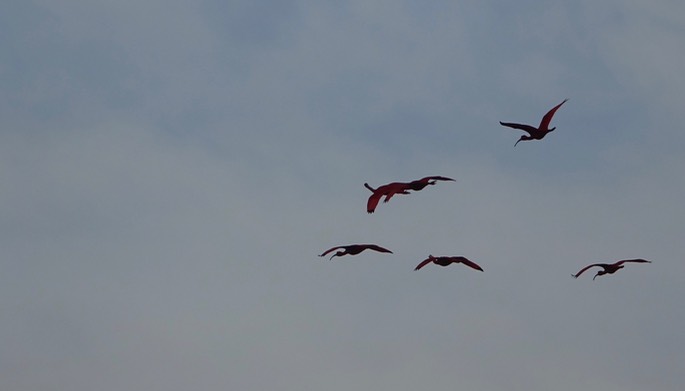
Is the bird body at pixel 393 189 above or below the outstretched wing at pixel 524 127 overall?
below

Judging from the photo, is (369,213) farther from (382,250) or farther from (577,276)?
(577,276)

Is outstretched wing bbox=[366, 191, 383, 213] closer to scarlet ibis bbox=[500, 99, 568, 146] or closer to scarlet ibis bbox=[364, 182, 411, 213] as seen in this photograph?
scarlet ibis bbox=[364, 182, 411, 213]

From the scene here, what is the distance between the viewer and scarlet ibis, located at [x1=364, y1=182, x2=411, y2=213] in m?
39.8

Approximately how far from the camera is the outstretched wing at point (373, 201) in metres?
39.5

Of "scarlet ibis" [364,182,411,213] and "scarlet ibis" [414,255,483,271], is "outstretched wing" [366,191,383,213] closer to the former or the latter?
"scarlet ibis" [364,182,411,213]

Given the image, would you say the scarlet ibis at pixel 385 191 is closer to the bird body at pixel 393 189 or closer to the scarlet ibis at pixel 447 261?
the bird body at pixel 393 189

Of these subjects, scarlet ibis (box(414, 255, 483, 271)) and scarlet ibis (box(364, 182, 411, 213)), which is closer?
scarlet ibis (box(364, 182, 411, 213))

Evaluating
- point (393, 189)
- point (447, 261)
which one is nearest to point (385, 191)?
point (393, 189)

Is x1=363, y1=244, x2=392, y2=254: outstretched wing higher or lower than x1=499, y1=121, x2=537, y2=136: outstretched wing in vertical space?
lower

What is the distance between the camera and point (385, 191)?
40469 mm

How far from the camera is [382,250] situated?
139 feet

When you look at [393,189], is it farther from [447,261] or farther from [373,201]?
[447,261]

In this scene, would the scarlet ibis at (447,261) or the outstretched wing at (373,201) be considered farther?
the scarlet ibis at (447,261)

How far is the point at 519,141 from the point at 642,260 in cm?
723
